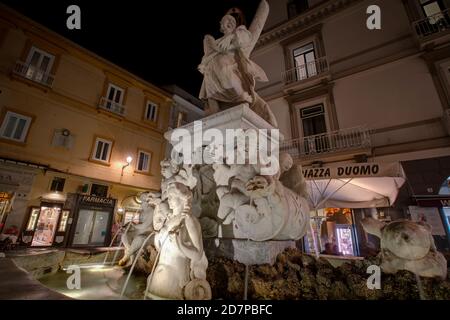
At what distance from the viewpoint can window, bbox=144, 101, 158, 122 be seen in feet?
53.9

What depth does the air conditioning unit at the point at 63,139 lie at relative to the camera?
37.7ft

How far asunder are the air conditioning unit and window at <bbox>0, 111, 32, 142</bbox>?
3.85 feet

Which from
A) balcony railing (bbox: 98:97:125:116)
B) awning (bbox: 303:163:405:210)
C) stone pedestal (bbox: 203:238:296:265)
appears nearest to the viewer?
→ stone pedestal (bbox: 203:238:296:265)

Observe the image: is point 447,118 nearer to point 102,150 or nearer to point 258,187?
point 258,187

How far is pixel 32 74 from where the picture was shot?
37.3 feet

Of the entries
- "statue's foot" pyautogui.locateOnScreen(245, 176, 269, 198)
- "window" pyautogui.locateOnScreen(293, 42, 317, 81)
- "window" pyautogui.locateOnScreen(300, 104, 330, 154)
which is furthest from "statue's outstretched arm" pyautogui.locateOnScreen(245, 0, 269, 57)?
"window" pyautogui.locateOnScreen(293, 42, 317, 81)

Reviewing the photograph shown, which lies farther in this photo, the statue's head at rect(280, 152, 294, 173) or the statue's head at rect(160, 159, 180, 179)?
the statue's head at rect(280, 152, 294, 173)

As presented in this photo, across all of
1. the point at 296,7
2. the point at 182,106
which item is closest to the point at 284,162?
the point at 296,7

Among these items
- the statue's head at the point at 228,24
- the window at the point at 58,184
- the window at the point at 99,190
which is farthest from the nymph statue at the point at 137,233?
the window at the point at 99,190

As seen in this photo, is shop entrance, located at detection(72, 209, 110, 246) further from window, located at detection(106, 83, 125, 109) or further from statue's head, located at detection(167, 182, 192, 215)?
statue's head, located at detection(167, 182, 192, 215)

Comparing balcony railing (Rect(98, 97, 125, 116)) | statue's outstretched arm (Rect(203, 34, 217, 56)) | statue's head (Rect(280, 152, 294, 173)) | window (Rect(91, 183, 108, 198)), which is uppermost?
balcony railing (Rect(98, 97, 125, 116))

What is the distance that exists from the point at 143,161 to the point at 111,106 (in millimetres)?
4206

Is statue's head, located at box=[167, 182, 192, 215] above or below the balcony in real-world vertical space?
below

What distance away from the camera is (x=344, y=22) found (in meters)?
10.9
